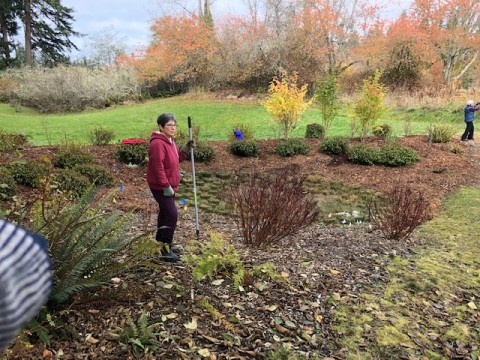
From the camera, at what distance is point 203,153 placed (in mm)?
9539

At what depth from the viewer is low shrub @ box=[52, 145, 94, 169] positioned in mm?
7164

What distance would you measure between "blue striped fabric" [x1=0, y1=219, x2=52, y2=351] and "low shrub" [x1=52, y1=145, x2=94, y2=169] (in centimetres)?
678

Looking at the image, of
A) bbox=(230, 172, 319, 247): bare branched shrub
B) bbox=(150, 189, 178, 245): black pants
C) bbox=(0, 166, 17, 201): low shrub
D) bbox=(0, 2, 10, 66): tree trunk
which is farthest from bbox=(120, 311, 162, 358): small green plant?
bbox=(0, 2, 10, 66): tree trunk

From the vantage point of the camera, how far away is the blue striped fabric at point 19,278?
2.54 ft

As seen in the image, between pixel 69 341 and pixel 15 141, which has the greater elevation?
pixel 15 141

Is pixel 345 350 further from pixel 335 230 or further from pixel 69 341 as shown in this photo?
pixel 335 230

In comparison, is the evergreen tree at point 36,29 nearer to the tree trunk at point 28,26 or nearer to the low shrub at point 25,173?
the tree trunk at point 28,26

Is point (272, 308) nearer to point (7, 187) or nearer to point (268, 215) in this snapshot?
point (268, 215)

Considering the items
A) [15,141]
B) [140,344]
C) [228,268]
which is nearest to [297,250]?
[228,268]

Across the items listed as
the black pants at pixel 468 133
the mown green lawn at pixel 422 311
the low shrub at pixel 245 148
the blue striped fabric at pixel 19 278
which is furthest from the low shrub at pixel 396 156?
the blue striped fabric at pixel 19 278

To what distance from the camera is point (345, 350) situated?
2436mm

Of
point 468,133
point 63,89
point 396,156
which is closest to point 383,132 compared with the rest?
point 396,156

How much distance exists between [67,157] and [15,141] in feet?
5.00

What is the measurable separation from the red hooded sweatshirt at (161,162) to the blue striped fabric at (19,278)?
255cm
